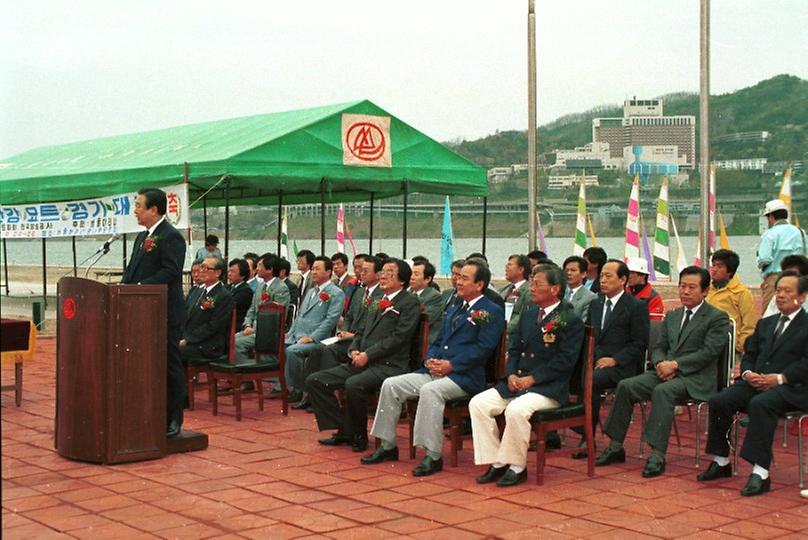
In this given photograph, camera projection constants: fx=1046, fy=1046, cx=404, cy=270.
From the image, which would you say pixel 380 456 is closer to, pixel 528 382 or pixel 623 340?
pixel 528 382

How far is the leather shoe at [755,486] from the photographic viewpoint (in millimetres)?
5333

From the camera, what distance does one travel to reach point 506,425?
5715mm

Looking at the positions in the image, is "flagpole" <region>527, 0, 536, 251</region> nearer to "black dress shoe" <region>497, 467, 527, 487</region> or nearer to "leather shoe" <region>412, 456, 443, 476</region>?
"leather shoe" <region>412, 456, 443, 476</region>

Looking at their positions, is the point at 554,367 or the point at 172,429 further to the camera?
the point at 172,429

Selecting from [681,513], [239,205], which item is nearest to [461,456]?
[681,513]

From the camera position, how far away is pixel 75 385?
20.6 ft

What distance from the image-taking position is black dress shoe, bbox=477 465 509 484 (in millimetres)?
5727

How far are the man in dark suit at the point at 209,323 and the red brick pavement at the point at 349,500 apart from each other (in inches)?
59.1

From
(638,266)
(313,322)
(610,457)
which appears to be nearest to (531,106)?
(313,322)

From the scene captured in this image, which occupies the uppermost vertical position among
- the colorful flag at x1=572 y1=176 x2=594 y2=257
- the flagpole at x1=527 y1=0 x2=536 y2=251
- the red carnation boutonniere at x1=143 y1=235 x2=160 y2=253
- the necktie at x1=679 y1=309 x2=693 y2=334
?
the flagpole at x1=527 y1=0 x2=536 y2=251

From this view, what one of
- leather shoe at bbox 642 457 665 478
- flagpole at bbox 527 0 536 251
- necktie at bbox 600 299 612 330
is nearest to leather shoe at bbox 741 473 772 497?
leather shoe at bbox 642 457 665 478

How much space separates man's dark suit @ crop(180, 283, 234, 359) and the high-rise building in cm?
1287

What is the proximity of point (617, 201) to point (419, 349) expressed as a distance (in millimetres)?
42091

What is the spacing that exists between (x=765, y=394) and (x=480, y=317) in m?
1.65
